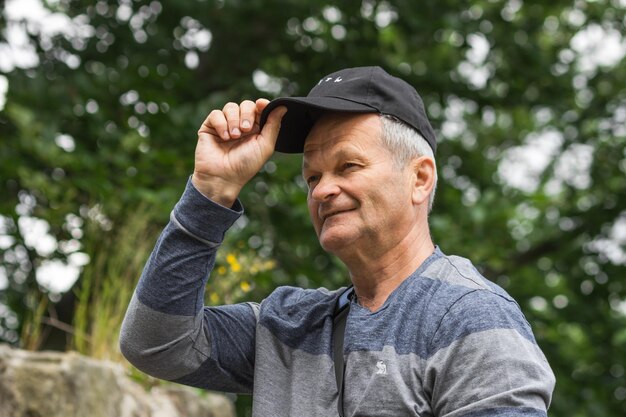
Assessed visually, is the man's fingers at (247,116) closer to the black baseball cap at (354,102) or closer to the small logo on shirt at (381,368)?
the black baseball cap at (354,102)

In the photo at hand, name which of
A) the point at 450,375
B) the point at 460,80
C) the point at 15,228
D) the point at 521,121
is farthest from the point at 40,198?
the point at 521,121

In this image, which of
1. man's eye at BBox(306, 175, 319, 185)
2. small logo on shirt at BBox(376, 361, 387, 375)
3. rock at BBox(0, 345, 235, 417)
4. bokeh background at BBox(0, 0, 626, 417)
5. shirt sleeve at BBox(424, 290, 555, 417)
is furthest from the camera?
bokeh background at BBox(0, 0, 626, 417)

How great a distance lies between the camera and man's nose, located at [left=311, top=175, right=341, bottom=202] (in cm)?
181

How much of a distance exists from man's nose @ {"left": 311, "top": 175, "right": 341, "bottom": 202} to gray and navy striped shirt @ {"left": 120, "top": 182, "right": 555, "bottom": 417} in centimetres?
16

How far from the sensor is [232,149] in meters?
1.87

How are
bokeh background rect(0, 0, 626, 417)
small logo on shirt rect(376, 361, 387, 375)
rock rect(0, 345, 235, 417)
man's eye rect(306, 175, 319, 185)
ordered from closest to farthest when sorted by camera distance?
small logo on shirt rect(376, 361, 387, 375) < man's eye rect(306, 175, 319, 185) < rock rect(0, 345, 235, 417) < bokeh background rect(0, 0, 626, 417)

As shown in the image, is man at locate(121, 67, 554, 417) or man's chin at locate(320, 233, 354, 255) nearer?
man at locate(121, 67, 554, 417)

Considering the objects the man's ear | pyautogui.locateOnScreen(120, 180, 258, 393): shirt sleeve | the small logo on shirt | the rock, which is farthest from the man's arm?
the rock

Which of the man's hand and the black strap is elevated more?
the man's hand

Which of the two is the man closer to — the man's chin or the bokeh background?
the man's chin

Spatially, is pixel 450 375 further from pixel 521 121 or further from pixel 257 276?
pixel 521 121

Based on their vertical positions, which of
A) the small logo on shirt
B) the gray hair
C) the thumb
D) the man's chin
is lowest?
the small logo on shirt

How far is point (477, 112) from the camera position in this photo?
→ 664 centimetres

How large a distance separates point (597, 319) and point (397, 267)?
5.43 meters
